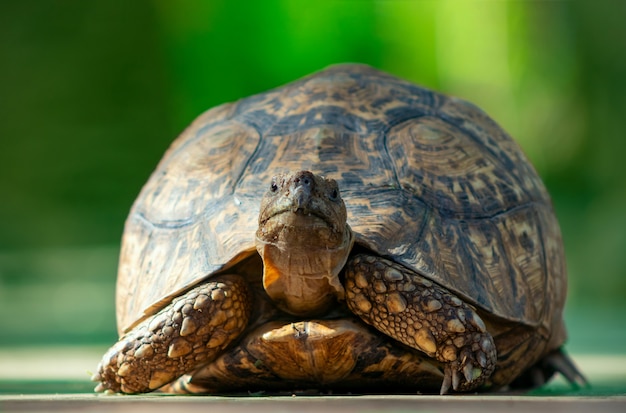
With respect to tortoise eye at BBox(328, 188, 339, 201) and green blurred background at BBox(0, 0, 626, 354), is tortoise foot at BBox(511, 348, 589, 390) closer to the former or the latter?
tortoise eye at BBox(328, 188, 339, 201)

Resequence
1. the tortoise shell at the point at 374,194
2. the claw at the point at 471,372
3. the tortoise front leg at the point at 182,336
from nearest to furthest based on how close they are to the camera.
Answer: the claw at the point at 471,372
the tortoise front leg at the point at 182,336
the tortoise shell at the point at 374,194

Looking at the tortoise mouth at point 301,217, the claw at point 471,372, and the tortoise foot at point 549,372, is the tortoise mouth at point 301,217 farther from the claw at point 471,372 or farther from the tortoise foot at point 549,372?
the tortoise foot at point 549,372

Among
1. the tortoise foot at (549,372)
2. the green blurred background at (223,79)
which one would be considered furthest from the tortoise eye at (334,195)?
the green blurred background at (223,79)

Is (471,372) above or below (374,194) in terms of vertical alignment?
below

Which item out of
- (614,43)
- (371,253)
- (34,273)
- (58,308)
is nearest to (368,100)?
(371,253)

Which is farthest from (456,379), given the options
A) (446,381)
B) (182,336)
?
(182,336)

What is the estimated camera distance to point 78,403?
111 inches

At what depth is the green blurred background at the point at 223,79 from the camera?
642 inches

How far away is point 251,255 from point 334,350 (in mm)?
544

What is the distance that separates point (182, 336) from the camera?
11.9 ft

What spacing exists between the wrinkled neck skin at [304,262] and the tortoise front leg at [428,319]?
12 cm

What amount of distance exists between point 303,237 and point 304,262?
0.14 metres

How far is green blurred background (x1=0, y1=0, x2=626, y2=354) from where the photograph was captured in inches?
642

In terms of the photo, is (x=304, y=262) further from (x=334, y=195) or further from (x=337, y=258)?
(x=334, y=195)
